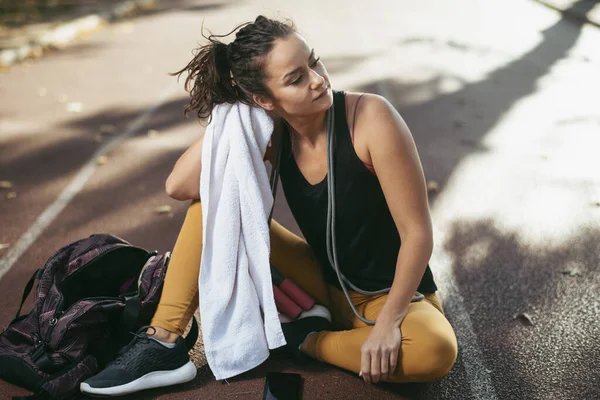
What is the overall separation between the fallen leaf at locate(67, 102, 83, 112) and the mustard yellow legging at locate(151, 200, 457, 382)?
5.75 meters

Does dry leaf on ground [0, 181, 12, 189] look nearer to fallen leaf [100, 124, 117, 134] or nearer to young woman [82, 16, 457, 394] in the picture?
fallen leaf [100, 124, 117, 134]

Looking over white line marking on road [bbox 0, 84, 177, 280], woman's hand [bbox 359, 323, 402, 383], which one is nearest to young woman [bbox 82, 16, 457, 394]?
woman's hand [bbox 359, 323, 402, 383]

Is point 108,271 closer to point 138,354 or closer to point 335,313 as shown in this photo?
point 138,354

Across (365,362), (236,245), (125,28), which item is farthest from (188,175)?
(125,28)

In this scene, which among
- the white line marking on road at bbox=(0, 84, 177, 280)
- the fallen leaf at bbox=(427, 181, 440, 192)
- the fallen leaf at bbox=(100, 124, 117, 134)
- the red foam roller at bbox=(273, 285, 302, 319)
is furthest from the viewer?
the fallen leaf at bbox=(100, 124, 117, 134)

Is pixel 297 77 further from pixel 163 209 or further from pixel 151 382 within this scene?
pixel 163 209

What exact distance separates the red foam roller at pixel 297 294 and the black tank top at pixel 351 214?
0.20m

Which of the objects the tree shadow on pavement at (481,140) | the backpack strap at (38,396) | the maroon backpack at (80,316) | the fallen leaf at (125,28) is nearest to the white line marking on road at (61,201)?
the maroon backpack at (80,316)

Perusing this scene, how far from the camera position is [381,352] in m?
2.94

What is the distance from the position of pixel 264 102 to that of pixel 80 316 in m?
1.26

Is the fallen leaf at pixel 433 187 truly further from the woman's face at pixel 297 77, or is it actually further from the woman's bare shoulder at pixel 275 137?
the woman's face at pixel 297 77

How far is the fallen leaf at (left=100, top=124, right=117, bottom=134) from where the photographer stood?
779cm

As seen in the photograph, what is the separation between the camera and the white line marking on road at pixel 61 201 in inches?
194

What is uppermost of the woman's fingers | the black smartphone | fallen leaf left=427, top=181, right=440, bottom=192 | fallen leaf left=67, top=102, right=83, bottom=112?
the woman's fingers
